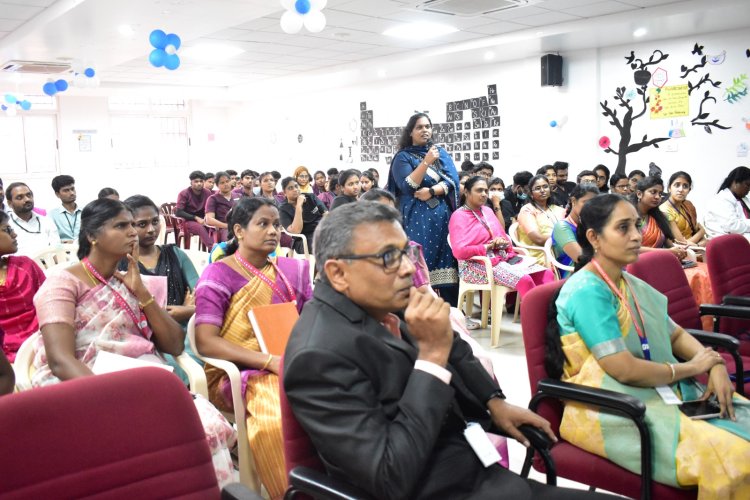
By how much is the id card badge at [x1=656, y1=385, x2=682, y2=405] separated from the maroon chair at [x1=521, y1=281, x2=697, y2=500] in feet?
0.64

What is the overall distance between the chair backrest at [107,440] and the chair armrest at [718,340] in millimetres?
1766

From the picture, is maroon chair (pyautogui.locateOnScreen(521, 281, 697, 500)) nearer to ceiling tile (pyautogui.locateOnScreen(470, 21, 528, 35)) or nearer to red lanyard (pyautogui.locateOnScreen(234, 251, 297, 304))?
red lanyard (pyautogui.locateOnScreen(234, 251, 297, 304))

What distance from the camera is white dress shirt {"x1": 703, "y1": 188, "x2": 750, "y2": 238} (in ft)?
15.6

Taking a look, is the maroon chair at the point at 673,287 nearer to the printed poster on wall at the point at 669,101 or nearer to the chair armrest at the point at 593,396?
the chair armrest at the point at 593,396

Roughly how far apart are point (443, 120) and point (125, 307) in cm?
818

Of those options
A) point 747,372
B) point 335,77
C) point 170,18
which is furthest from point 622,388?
point 335,77

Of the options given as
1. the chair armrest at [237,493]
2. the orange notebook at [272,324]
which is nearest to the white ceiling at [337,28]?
the orange notebook at [272,324]

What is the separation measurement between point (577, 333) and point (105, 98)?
13001 millimetres

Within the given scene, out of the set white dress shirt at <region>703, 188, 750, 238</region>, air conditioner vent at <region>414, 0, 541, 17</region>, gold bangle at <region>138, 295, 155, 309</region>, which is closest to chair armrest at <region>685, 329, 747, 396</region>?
gold bangle at <region>138, 295, 155, 309</region>

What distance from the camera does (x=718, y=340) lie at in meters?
2.19

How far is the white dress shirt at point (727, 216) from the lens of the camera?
4770 millimetres

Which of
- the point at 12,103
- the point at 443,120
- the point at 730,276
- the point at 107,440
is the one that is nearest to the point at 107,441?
the point at 107,440

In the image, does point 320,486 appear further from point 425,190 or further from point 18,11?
point 18,11

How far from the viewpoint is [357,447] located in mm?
1147
